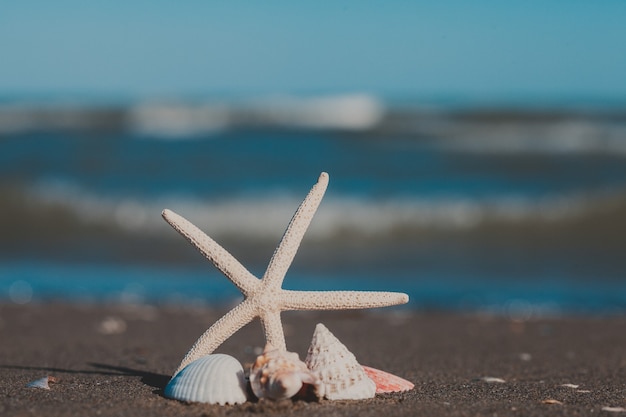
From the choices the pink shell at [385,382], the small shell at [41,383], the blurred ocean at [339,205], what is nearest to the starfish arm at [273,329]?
the pink shell at [385,382]

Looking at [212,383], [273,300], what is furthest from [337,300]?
[212,383]

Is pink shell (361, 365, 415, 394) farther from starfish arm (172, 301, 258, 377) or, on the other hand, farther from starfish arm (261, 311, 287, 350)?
starfish arm (172, 301, 258, 377)

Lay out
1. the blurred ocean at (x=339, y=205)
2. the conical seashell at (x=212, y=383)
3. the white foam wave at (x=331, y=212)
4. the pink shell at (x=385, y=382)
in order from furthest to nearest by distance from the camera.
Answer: the white foam wave at (x=331, y=212), the blurred ocean at (x=339, y=205), the pink shell at (x=385, y=382), the conical seashell at (x=212, y=383)

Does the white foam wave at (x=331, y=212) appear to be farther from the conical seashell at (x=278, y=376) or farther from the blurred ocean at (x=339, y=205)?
the conical seashell at (x=278, y=376)

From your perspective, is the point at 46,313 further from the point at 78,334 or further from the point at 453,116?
the point at 453,116

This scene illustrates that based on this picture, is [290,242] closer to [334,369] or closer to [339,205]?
[334,369]
